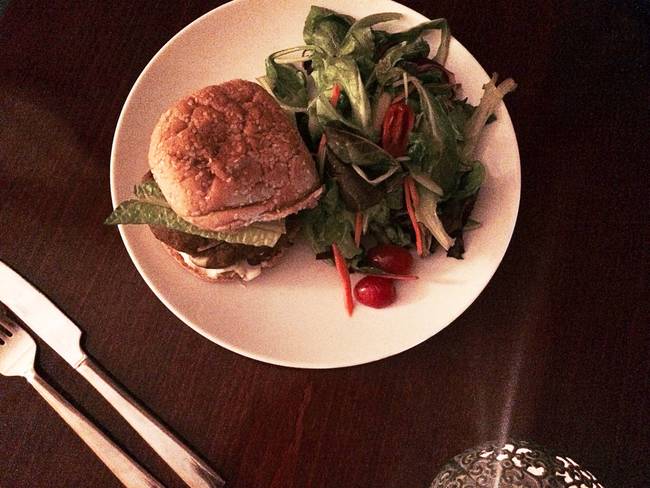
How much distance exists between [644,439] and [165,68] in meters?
2.43

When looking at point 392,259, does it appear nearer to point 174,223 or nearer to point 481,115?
point 481,115

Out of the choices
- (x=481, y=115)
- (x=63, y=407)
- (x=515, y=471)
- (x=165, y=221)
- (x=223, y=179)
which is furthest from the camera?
(x=481, y=115)

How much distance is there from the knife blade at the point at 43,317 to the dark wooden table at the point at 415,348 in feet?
0.17

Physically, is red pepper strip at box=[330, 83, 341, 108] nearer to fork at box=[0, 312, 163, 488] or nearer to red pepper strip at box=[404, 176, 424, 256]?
red pepper strip at box=[404, 176, 424, 256]

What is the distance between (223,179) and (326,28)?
0.91 metres

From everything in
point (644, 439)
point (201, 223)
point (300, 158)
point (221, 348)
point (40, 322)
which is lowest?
point (644, 439)

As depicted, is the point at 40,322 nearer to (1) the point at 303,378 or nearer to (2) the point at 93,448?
(2) the point at 93,448

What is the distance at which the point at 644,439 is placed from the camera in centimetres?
216

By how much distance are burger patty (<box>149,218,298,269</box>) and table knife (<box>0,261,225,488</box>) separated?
543mm

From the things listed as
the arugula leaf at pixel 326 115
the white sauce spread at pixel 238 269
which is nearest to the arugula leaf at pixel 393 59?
the arugula leaf at pixel 326 115

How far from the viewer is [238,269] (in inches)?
84.9

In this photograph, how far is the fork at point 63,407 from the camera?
6.72ft

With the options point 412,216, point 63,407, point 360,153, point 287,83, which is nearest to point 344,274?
point 412,216

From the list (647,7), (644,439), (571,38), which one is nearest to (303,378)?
(644,439)
